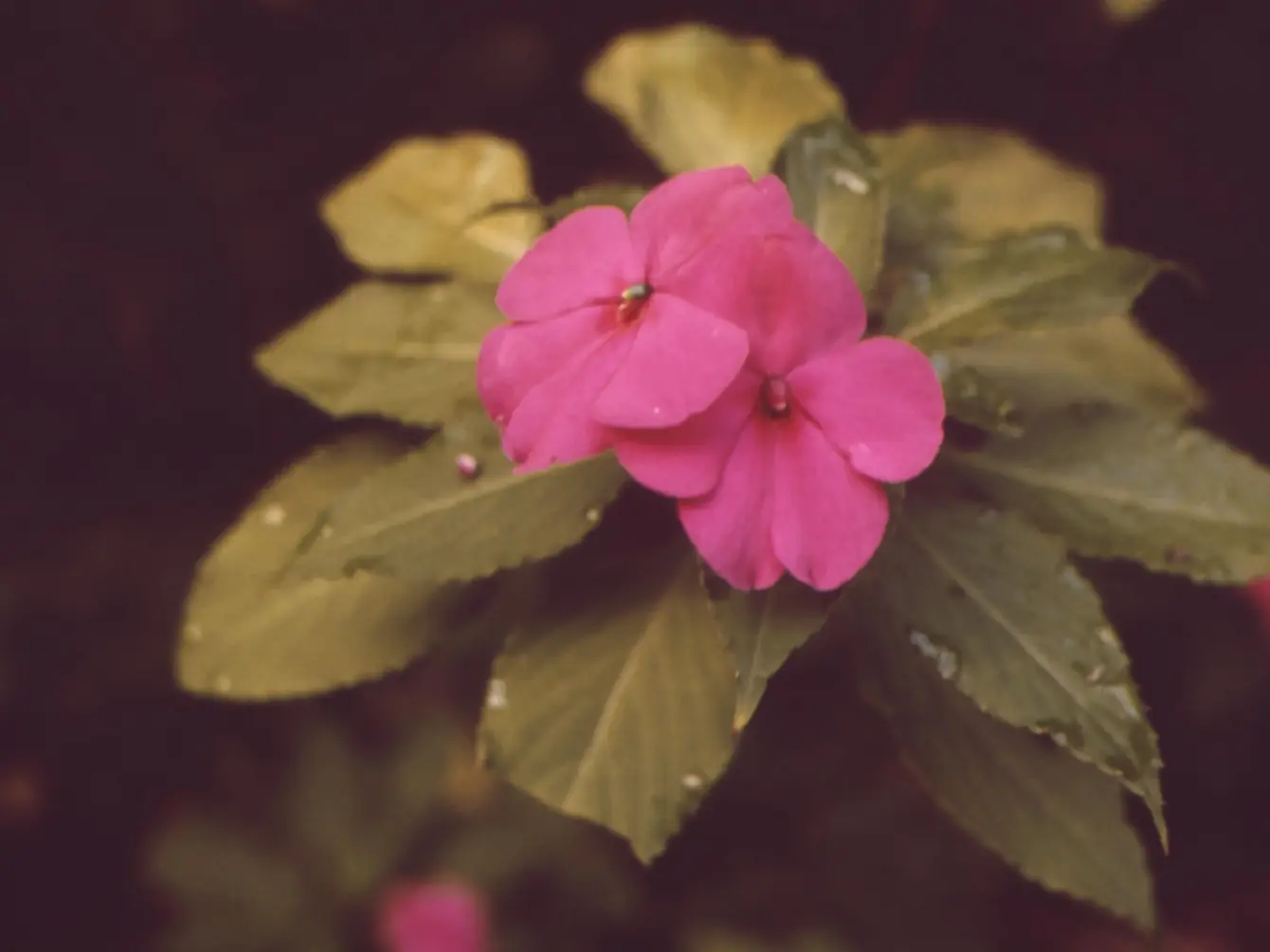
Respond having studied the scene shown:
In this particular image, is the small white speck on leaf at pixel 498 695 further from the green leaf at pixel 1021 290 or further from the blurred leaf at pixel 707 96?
the blurred leaf at pixel 707 96

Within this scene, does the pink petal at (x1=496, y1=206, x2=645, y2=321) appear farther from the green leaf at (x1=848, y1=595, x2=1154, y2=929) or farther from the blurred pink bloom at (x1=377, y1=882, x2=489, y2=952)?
the blurred pink bloom at (x1=377, y1=882, x2=489, y2=952)

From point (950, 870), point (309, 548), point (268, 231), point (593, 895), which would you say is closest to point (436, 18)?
point (268, 231)

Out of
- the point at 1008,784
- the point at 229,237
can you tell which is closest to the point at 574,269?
the point at 1008,784

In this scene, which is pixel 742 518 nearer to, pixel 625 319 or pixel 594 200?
pixel 625 319

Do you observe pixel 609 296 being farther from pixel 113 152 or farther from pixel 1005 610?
pixel 113 152

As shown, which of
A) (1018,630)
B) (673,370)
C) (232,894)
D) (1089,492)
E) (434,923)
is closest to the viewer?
(673,370)

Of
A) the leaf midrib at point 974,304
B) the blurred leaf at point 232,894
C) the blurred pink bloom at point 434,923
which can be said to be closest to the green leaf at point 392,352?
the leaf midrib at point 974,304
